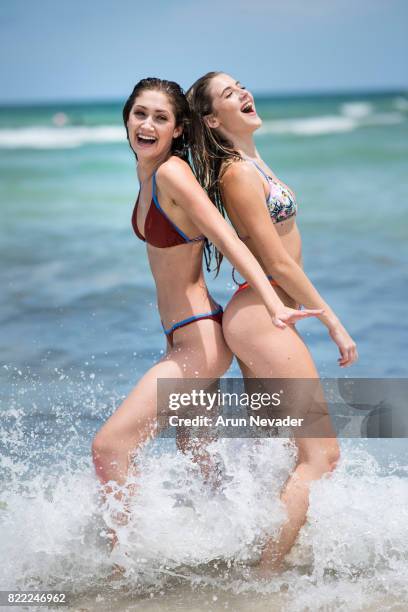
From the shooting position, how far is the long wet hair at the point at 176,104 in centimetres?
360

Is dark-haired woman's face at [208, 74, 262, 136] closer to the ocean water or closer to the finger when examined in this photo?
the finger

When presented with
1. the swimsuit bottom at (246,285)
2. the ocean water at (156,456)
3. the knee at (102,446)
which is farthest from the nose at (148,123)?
the ocean water at (156,456)

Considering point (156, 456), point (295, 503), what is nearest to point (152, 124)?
point (295, 503)

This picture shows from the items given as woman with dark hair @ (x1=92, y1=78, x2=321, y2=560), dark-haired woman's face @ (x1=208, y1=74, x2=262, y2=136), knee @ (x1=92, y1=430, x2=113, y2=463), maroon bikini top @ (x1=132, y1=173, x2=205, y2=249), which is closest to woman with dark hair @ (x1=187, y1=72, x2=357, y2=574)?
dark-haired woman's face @ (x1=208, y1=74, x2=262, y2=136)

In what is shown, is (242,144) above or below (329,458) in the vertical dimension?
above

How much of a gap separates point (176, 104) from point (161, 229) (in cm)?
55

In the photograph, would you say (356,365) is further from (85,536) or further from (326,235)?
(326,235)

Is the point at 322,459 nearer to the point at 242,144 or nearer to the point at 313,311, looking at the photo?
the point at 313,311

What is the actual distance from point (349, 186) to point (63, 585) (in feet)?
45.3

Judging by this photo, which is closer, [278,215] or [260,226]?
[260,226]

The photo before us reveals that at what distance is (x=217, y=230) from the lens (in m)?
3.34

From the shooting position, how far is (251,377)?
3656mm

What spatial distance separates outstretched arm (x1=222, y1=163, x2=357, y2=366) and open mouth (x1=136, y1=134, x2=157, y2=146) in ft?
1.11

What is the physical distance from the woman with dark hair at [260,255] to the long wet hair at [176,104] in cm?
4
